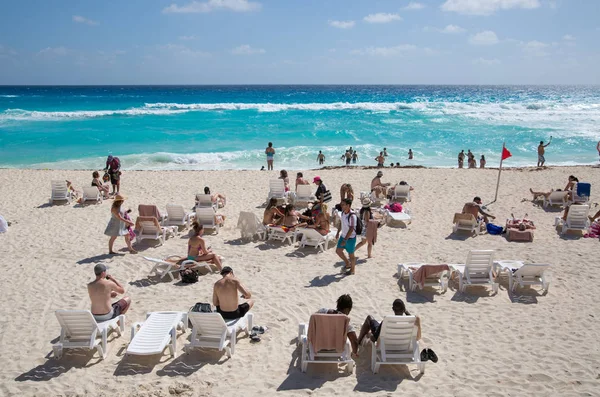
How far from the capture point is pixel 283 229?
918cm

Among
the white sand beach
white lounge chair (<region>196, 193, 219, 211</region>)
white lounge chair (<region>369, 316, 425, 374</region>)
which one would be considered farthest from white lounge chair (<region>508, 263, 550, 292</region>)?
white lounge chair (<region>196, 193, 219, 211</region>)

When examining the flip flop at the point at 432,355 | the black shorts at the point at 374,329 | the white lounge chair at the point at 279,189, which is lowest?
the flip flop at the point at 432,355

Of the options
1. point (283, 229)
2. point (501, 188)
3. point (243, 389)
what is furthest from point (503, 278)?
point (501, 188)

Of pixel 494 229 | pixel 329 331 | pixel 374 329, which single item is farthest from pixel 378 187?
pixel 329 331

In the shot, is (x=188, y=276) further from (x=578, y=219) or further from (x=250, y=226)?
(x=578, y=219)

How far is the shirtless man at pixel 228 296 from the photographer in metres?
5.62

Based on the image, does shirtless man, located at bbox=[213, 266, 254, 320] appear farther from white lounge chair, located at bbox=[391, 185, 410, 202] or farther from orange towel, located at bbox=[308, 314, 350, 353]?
white lounge chair, located at bbox=[391, 185, 410, 202]

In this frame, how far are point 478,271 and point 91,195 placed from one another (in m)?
10.5

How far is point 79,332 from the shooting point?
17.1 ft

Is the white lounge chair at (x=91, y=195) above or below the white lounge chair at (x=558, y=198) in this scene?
below

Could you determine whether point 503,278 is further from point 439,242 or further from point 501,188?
point 501,188

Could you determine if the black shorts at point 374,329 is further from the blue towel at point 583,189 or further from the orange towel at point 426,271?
the blue towel at point 583,189

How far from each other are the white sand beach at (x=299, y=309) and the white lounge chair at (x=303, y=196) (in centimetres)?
114

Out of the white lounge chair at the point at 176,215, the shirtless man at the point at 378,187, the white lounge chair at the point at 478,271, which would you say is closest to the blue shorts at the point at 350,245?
the white lounge chair at the point at 478,271
